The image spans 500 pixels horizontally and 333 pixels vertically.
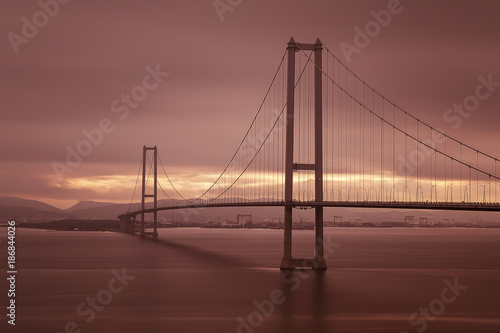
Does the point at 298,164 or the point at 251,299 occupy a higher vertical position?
the point at 298,164

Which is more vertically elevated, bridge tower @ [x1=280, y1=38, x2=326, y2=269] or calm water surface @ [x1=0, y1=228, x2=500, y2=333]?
bridge tower @ [x1=280, y1=38, x2=326, y2=269]

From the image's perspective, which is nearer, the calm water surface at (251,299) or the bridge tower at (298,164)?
Answer: the calm water surface at (251,299)

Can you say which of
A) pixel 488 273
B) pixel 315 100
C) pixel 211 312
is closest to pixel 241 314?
pixel 211 312

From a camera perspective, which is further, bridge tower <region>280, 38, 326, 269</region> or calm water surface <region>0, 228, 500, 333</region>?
bridge tower <region>280, 38, 326, 269</region>

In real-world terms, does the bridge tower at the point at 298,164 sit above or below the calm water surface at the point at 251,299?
above

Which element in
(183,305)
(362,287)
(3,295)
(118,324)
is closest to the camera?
(118,324)

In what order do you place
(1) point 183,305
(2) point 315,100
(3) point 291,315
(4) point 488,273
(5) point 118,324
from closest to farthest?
(5) point 118,324 < (3) point 291,315 < (1) point 183,305 < (2) point 315,100 < (4) point 488,273

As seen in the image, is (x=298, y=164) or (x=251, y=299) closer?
(x=251, y=299)

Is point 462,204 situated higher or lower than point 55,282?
higher

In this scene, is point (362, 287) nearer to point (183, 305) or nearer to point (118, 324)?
point (183, 305)

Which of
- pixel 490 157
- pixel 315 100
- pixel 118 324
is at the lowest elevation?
pixel 118 324

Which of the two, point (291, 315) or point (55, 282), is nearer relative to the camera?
point (291, 315)
